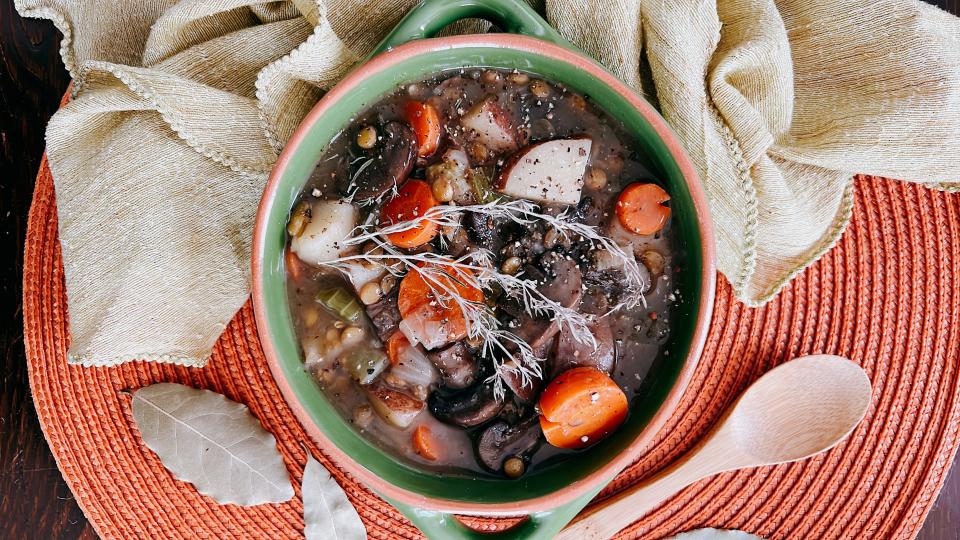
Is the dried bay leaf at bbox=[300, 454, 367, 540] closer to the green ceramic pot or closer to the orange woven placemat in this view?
the orange woven placemat

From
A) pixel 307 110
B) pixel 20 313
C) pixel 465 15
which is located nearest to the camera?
pixel 465 15

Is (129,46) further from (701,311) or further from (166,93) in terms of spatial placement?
(701,311)

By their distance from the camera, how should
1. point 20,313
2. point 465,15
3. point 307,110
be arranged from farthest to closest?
point 20,313, point 307,110, point 465,15

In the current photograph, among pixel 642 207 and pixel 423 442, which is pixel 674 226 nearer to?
pixel 642 207

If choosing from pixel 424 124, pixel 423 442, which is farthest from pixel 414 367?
pixel 424 124

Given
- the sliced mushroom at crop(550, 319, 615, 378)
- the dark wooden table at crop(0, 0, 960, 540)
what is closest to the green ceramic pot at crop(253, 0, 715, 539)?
the sliced mushroom at crop(550, 319, 615, 378)

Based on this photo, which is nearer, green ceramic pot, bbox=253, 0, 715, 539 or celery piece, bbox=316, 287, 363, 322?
green ceramic pot, bbox=253, 0, 715, 539

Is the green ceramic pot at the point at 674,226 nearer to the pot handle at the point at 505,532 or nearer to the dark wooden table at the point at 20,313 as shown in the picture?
the pot handle at the point at 505,532
